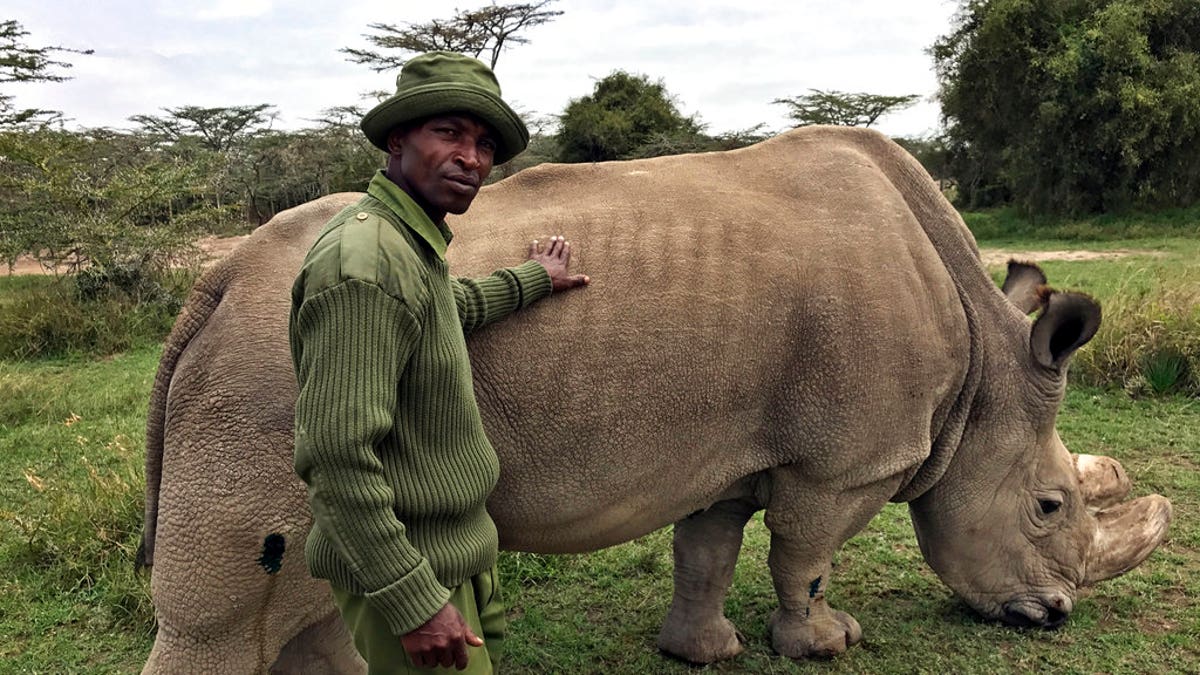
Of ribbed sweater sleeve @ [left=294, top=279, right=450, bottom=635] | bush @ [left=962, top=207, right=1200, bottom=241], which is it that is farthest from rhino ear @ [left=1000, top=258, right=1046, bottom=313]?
bush @ [left=962, top=207, right=1200, bottom=241]

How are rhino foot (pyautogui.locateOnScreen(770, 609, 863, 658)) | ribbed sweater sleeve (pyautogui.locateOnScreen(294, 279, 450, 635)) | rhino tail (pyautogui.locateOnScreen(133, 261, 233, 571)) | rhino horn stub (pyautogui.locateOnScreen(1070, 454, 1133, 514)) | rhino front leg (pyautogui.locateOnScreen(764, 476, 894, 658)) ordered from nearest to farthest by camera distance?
ribbed sweater sleeve (pyautogui.locateOnScreen(294, 279, 450, 635)) < rhino tail (pyautogui.locateOnScreen(133, 261, 233, 571)) < rhino front leg (pyautogui.locateOnScreen(764, 476, 894, 658)) < rhino foot (pyautogui.locateOnScreen(770, 609, 863, 658)) < rhino horn stub (pyautogui.locateOnScreen(1070, 454, 1133, 514))

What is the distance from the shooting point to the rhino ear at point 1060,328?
372cm

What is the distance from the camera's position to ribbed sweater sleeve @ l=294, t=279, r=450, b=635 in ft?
6.18

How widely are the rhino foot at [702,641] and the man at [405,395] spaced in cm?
178

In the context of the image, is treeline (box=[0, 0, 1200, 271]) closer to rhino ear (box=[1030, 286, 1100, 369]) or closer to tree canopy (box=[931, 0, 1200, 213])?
tree canopy (box=[931, 0, 1200, 213])

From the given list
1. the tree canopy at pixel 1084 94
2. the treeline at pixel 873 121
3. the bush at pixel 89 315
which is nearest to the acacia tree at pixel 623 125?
the treeline at pixel 873 121

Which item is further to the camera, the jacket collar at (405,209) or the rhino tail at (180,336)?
the rhino tail at (180,336)

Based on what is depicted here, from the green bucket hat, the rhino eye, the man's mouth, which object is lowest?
the rhino eye

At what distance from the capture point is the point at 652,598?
187 inches

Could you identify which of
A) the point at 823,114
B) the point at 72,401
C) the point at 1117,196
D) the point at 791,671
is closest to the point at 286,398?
the point at 791,671

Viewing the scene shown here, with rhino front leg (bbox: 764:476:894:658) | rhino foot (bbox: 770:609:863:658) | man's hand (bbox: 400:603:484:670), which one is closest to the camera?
man's hand (bbox: 400:603:484:670)

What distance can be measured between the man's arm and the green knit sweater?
0.40 m

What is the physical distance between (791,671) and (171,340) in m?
2.80

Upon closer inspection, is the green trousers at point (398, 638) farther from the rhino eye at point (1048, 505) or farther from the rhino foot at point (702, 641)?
the rhino eye at point (1048, 505)
